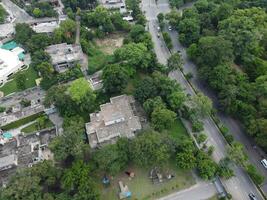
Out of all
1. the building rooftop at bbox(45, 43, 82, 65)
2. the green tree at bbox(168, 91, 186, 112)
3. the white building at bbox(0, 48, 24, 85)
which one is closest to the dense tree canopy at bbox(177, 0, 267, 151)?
the green tree at bbox(168, 91, 186, 112)

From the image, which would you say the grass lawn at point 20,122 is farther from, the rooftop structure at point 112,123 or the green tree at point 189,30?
the green tree at point 189,30

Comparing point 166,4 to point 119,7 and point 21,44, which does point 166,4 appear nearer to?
point 119,7

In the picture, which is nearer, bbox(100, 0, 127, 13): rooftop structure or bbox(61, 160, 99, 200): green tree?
bbox(61, 160, 99, 200): green tree

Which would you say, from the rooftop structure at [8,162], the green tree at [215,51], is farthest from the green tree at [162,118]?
the rooftop structure at [8,162]

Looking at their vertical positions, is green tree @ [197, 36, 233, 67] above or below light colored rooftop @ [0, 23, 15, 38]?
below

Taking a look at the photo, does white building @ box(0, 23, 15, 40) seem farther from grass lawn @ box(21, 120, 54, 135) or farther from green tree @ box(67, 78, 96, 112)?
green tree @ box(67, 78, 96, 112)

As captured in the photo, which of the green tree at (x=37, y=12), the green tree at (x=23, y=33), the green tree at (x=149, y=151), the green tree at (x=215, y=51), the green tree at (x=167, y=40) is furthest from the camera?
the green tree at (x=37, y=12)

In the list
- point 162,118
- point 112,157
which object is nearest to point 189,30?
point 162,118
